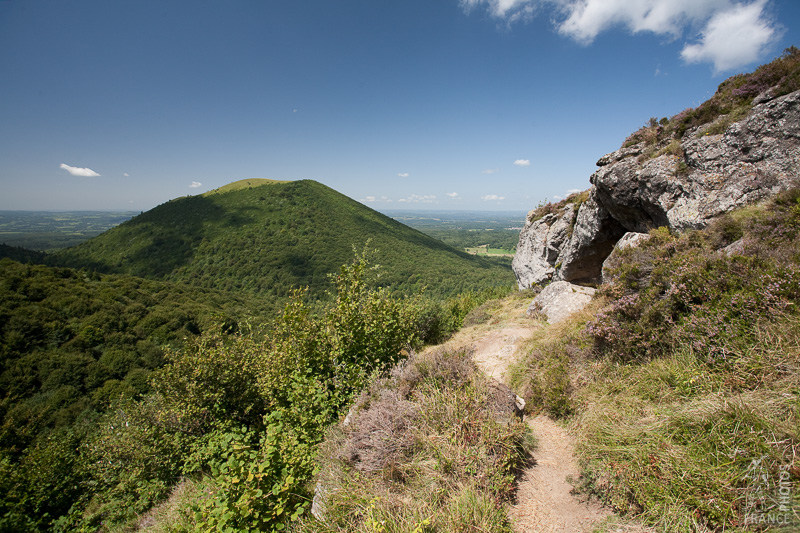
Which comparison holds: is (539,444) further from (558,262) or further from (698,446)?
(558,262)

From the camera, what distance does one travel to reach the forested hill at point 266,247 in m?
68.8

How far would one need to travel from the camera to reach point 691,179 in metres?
8.43

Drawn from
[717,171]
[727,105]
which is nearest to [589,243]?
[717,171]

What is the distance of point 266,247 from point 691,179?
80.0 meters

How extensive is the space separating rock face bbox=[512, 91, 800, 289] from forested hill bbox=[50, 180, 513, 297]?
4654 centimetres

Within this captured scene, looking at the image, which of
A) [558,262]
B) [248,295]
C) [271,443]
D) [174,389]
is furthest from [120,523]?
[248,295]

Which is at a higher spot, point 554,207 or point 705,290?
point 554,207

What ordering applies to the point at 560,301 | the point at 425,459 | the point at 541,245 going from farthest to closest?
the point at 541,245 → the point at 560,301 → the point at 425,459

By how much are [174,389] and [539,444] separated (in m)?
9.91

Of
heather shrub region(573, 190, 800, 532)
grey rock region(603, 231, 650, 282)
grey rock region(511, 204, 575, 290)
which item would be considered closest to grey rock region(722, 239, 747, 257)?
heather shrub region(573, 190, 800, 532)

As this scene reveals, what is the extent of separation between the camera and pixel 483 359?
8.87 metres

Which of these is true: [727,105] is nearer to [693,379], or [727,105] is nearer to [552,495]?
[693,379]

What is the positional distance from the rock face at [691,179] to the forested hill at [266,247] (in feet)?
153

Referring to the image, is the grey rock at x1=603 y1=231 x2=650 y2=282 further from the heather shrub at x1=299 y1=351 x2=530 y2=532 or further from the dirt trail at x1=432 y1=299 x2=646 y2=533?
the heather shrub at x1=299 y1=351 x2=530 y2=532
